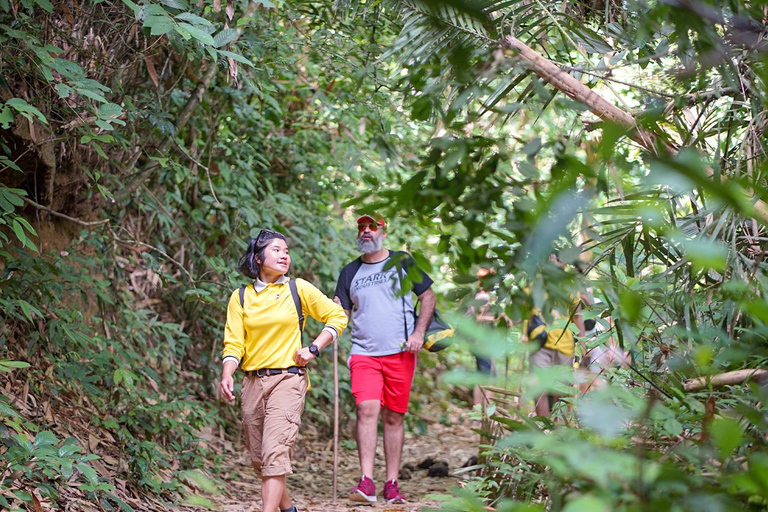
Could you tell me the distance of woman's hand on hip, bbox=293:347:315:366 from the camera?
196 inches

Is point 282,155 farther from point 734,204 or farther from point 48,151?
point 734,204

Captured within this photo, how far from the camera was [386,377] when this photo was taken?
6.25m

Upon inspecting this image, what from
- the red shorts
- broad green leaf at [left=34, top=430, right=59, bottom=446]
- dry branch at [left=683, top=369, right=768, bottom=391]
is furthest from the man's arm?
dry branch at [left=683, top=369, right=768, bottom=391]

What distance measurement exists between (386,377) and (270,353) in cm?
148

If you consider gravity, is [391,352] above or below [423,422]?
above

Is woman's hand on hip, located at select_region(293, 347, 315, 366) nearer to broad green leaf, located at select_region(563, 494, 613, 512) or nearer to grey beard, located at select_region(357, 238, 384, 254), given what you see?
grey beard, located at select_region(357, 238, 384, 254)

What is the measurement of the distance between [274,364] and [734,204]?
4.11 metres

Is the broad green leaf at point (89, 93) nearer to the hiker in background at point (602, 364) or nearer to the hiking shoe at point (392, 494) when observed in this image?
the hiker in background at point (602, 364)

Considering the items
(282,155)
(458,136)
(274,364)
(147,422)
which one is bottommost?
A: (147,422)

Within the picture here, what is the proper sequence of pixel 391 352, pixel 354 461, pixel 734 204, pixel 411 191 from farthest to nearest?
pixel 354 461
pixel 391 352
pixel 411 191
pixel 734 204

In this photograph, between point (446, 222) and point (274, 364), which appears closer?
point (446, 222)

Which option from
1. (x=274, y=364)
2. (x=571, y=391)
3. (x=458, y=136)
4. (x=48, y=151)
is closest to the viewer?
(x=458, y=136)

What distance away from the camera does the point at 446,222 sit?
1.91 m

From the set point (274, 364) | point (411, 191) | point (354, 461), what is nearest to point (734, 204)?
point (411, 191)
